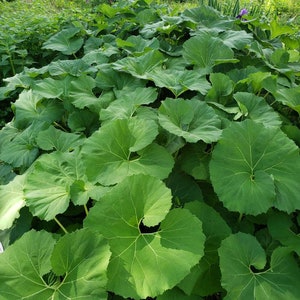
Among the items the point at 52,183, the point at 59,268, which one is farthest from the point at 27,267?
the point at 52,183

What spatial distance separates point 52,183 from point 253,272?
0.84 metres

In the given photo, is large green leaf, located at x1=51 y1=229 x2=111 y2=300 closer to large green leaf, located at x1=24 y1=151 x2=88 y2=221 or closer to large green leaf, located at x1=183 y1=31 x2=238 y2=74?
large green leaf, located at x1=24 y1=151 x2=88 y2=221

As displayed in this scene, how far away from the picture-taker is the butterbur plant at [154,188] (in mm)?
993

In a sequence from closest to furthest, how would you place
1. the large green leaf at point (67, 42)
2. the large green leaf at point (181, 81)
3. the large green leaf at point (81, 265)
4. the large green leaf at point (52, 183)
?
the large green leaf at point (81, 265) < the large green leaf at point (52, 183) < the large green leaf at point (181, 81) < the large green leaf at point (67, 42)

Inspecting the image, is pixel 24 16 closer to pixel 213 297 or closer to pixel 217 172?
pixel 217 172

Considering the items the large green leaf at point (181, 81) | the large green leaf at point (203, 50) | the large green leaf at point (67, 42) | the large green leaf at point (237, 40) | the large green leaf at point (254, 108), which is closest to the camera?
the large green leaf at point (254, 108)

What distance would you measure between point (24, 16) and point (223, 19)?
8.37 ft

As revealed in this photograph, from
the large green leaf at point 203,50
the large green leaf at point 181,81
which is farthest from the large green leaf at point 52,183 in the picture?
the large green leaf at point 203,50

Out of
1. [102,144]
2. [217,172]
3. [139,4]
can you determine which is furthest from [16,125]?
[139,4]

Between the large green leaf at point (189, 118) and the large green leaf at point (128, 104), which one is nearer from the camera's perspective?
the large green leaf at point (189, 118)

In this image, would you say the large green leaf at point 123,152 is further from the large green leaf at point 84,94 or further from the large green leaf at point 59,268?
the large green leaf at point 84,94

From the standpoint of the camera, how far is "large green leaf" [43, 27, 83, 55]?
273 cm

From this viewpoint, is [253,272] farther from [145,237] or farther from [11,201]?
[11,201]

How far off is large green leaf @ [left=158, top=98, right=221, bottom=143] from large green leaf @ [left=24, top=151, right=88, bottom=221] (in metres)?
0.44
